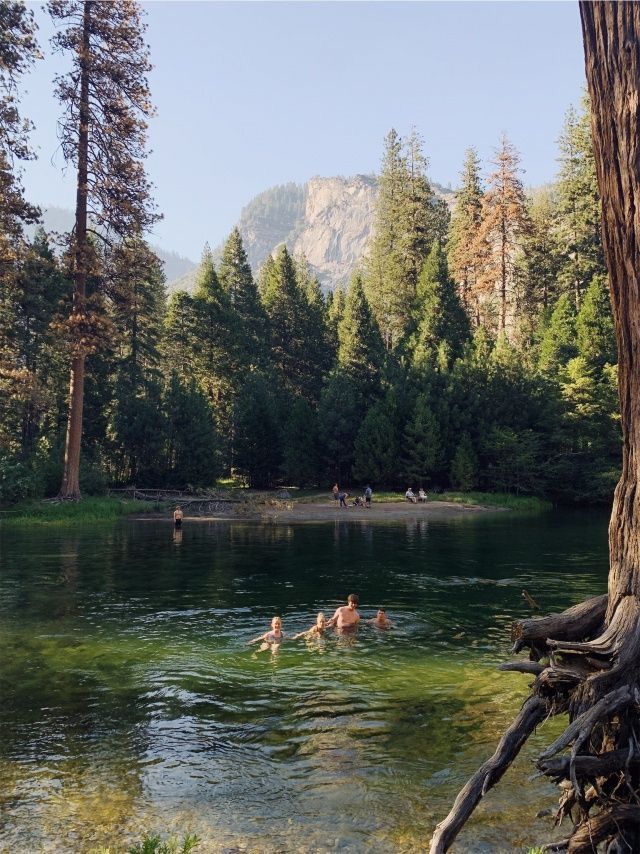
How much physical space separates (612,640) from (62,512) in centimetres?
4045

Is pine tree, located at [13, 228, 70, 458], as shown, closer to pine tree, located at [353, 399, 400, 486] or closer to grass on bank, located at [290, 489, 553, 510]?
grass on bank, located at [290, 489, 553, 510]

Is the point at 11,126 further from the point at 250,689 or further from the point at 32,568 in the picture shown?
the point at 250,689

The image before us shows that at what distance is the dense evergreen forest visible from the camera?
1813 inches

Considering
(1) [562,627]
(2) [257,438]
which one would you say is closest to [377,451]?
(2) [257,438]

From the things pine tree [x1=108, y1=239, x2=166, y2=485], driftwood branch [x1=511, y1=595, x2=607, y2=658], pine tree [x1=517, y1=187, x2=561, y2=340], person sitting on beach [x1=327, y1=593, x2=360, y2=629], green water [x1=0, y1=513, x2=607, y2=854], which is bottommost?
green water [x1=0, y1=513, x2=607, y2=854]

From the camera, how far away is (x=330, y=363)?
83375mm

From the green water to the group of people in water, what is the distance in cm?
41

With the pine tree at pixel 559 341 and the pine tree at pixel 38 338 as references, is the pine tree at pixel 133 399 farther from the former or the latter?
the pine tree at pixel 559 341

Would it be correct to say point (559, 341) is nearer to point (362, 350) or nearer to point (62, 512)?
point (362, 350)

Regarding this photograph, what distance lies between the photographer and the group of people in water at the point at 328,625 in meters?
16.7

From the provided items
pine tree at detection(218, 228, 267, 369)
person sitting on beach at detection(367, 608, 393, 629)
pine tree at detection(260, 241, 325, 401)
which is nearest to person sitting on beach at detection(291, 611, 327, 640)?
person sitting on beach at detection(367, 608, 393, 629)

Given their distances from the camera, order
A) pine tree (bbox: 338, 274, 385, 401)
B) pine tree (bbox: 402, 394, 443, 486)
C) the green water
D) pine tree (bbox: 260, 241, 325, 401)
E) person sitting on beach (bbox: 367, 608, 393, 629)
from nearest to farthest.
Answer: the green water
person sitting on beach (bbox: 367, 608, 393, 629)
pine tree (bbox: 402, 394, 443, 486)
pine tree (bbox: 338, 274, 385, 401)
pine tree (bbox: 260, 241, 325, 401)

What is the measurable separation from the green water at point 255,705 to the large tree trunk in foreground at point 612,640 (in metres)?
3.17

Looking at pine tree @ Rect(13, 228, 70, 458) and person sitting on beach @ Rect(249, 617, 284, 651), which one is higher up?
pine tree @ Rect(13, 228, 70, 458)
